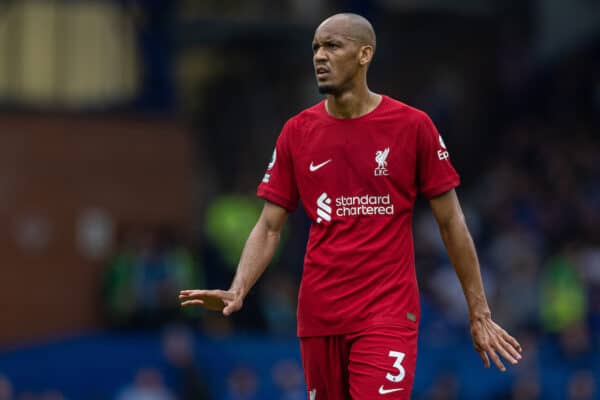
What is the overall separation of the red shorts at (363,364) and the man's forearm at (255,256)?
404 millimetres

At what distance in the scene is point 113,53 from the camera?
1981 cm

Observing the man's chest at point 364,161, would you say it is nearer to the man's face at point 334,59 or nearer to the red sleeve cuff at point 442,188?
the red sleeve cuff at point 442,188

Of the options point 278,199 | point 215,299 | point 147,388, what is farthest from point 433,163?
point 147,388

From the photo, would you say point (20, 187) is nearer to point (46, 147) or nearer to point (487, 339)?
point (46, 147)

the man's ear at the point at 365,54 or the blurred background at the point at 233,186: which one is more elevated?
the man's ear at the point at 365,54

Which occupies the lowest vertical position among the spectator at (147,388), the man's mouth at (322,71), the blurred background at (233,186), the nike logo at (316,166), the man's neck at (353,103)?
the spectator at (147,388)

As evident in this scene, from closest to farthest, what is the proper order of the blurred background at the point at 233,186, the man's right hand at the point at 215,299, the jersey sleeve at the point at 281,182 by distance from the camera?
the man's right hand at the point at 215,299 < the jersey sleeve at the point at 281,182 < the blurred background at the point at 233,186

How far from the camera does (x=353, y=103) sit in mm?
6555

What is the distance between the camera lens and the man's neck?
21.5 feet

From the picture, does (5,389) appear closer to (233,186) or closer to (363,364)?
(363,364)

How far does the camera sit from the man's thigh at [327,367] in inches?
256

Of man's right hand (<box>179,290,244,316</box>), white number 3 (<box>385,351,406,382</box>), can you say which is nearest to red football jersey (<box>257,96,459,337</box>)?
white number 3 (<box>385,351,406,382</box>)

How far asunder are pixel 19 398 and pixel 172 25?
26.2ft

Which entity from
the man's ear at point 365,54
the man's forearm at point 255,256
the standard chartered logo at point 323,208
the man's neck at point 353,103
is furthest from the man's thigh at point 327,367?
the man's ear at point 365,54
